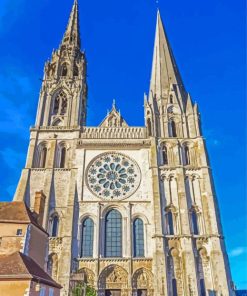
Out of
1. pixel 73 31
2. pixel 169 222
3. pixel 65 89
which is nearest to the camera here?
pixel 169 222

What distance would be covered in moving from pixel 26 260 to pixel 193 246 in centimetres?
1346

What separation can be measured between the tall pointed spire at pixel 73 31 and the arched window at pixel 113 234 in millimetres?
24078

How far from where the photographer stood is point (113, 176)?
28109 mm

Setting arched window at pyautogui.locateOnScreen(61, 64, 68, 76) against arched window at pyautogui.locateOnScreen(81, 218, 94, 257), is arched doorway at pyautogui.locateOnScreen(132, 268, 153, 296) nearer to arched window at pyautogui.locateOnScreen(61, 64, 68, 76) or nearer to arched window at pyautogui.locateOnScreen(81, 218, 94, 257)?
arched window at pyautogui.locateOnScreen(81, 218, 94, 257)

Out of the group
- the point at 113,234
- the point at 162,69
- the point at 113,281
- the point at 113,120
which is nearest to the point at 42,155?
the point at 113,120

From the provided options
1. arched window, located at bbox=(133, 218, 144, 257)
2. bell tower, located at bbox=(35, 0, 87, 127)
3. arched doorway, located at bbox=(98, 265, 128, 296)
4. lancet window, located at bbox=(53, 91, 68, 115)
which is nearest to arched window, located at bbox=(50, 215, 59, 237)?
arched doorway, located at bbox=(98, 265, 128, 296)

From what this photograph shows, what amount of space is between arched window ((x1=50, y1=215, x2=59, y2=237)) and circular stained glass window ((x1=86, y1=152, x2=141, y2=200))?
4.00 m

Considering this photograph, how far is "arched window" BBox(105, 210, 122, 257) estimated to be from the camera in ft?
79.6

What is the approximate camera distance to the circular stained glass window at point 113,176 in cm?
2698

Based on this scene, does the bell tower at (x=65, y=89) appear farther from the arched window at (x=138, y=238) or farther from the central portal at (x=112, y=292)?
the central portal at (x=112, y=292)

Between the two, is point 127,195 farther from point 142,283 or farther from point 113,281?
point 142,283

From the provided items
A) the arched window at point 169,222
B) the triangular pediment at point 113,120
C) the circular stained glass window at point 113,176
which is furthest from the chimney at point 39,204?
the triangular pediment at point 113,120

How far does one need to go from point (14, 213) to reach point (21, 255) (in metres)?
3.73

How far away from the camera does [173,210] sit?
84.6 feet
